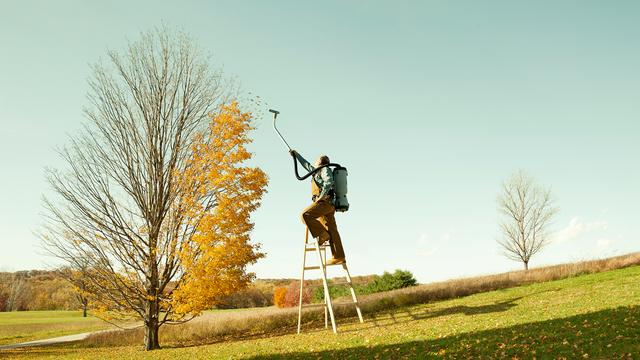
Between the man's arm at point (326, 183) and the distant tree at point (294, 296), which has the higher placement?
the man's arm at point (326, 183)

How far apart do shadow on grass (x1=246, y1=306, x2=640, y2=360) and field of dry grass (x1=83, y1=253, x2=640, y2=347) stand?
293 inches

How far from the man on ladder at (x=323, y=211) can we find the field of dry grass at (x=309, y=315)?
494cm

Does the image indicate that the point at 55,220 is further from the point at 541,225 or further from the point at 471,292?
the point at 541,225

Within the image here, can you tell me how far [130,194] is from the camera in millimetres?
16281

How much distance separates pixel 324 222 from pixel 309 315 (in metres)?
7.45

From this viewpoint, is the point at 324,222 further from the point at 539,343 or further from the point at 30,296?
the point at 30,296

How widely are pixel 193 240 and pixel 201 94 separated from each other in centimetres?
624

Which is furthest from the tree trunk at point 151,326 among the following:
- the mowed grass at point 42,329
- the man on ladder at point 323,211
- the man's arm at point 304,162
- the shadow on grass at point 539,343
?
the mowed grass at point 42,329

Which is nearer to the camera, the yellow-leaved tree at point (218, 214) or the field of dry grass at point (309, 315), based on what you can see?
the yellow-leaved tree at point (218, 214)

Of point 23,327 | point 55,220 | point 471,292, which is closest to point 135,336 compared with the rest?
point 55,220

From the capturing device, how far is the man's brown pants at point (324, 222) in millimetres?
11008

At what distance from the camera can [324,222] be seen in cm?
1158

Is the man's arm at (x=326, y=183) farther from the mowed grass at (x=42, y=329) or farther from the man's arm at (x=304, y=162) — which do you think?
the mowed grass at (x=42, y=329)

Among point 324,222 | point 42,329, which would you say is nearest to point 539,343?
point 324,222
